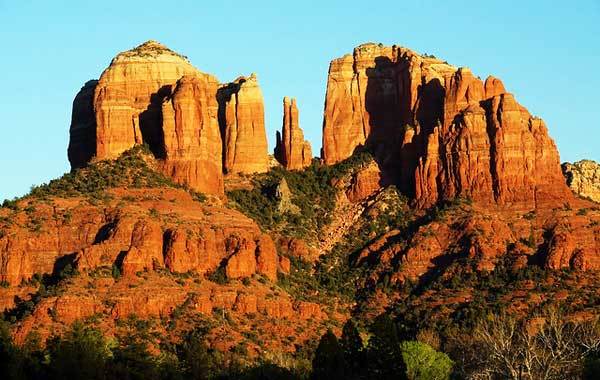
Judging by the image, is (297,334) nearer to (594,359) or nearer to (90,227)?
(90,227)

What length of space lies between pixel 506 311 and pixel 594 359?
32363mm

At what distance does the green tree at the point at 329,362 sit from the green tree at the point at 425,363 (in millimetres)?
8315

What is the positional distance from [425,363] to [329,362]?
13201 millimetres

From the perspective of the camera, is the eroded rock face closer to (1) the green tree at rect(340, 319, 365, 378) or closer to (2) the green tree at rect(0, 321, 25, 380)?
(1) the green tree at rect(340, 319, 365, 378)

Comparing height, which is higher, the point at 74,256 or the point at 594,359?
the point at 74,256

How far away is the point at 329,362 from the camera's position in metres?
169

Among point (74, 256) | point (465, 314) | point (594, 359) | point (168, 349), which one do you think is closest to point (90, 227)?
point (74, 256)

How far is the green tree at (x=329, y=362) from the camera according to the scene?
16775cm

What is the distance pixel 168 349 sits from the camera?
7195 inches

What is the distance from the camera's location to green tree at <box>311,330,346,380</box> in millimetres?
167750

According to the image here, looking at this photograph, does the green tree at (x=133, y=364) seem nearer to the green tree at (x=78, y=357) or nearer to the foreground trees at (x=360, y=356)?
the foreground trees at (x=360, y=356)

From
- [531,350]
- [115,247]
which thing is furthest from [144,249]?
[531,350]

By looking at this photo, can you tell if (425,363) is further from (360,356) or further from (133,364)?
(133,364)

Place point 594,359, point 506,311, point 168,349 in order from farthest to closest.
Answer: point 506,311 < point 168,349 < point 594,359
